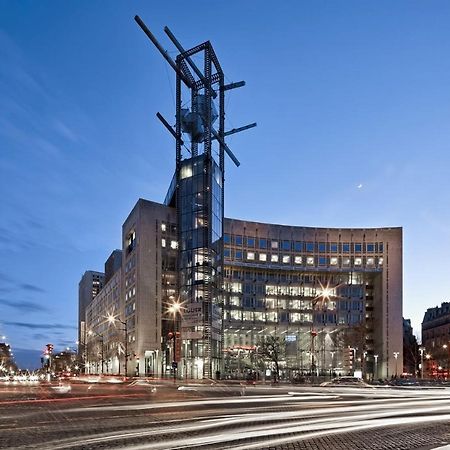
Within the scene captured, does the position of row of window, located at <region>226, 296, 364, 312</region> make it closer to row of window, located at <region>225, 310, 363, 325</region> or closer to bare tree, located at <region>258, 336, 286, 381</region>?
row of window, located at <region>225, 310, 363, 325</region>

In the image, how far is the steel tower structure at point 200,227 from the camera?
9962 cm

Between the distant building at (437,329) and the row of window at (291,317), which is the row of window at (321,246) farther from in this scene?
the distant building at (437,329)

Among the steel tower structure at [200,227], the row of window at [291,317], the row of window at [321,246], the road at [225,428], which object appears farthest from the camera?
the row of window at [321,246]

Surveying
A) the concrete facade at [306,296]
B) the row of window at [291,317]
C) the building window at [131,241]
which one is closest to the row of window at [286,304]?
the concrete facade at [306,296]

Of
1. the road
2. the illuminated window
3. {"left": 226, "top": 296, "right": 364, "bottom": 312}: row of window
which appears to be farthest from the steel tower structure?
the road

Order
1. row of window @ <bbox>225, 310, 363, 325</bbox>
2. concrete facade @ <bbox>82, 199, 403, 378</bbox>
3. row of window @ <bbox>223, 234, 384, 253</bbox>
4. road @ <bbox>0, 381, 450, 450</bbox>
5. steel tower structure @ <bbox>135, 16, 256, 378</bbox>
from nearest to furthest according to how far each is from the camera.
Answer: road @ <bbox>0, 381, 450, 450</bbox>
steel tower structure @ <bbox>135, 16, 256, 378</bbox>
concrete facade @ <bbox>82, 199, 403, 378</bbox>
row of window @ <bbox>225, 310, 363, 325</bbox>
row of window @ <bbox>223, 234, 384, 253</bbox>

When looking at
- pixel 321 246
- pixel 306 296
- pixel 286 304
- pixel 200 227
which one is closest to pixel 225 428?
pixel 200 227

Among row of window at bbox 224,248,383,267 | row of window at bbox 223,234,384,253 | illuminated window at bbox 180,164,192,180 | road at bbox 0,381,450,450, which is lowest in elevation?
road at bbox 0,381,450,450

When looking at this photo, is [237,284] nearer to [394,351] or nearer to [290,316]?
[290,316]

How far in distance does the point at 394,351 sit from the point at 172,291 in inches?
2268

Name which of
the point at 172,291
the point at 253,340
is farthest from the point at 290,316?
the point at 172,291

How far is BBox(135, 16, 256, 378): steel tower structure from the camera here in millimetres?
99625

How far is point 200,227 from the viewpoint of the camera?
104 metres

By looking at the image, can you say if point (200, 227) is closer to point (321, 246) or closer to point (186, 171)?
point (186, 171)
